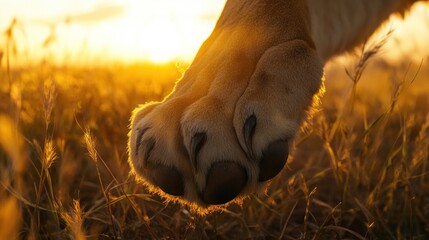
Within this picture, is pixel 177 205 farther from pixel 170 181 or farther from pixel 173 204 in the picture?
pixel 170 181

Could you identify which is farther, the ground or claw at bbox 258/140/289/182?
the ground

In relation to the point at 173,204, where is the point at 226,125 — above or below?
above

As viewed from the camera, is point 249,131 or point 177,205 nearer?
point 249,131

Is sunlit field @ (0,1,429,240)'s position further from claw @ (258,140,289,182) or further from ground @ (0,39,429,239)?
claw @ (258,140,289,182)

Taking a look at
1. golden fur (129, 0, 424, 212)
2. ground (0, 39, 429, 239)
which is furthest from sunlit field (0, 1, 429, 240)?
golden fur (129, 0, 424, 212)

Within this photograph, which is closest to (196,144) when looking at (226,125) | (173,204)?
(226,125)

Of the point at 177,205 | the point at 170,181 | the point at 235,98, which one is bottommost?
the point at 177,205
